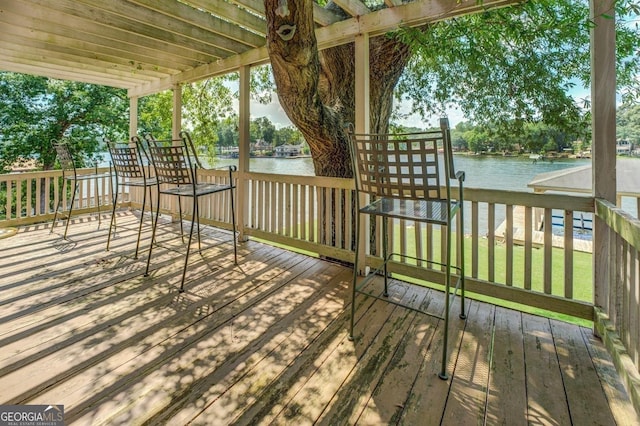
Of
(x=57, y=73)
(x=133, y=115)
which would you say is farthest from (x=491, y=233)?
(x=133, y=115)

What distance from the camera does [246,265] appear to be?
10.5ft

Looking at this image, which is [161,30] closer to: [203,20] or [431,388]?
[203,20]

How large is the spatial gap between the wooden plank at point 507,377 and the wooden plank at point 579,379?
18cm

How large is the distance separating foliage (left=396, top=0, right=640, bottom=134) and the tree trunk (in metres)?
0.66

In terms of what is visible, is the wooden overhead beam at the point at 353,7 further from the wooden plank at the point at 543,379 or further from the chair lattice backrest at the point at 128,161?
the wooden plank at the point at 543,379

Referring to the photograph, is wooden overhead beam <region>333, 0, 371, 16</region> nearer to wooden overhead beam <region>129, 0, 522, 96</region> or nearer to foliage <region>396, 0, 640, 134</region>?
wooden overhead beam <region>129, 0, 522, 96</region>

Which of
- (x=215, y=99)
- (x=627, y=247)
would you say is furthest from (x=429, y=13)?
(x=215, y=99)

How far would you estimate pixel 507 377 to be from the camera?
162cm

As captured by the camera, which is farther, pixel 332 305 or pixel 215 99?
pixel 215 99

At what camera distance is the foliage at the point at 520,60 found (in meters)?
2.21

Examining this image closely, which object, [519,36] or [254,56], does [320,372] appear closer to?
[519,36]

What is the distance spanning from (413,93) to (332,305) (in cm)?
340

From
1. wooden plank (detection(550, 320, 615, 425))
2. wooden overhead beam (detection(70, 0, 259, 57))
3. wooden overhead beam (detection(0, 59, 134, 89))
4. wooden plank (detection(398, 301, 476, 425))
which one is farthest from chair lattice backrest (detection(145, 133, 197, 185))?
wooden overhead beam (detection(0, 59, 134, 89))

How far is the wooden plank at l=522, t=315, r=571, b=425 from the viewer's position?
4.50ft
